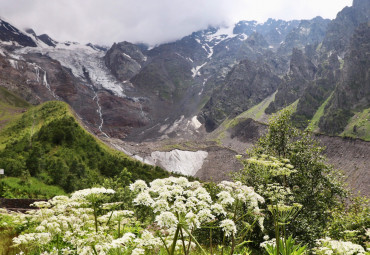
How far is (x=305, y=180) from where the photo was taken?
19359mm

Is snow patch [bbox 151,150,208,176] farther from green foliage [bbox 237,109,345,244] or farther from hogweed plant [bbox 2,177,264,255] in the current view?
hogweed plant [bbox 2,177,264,255]

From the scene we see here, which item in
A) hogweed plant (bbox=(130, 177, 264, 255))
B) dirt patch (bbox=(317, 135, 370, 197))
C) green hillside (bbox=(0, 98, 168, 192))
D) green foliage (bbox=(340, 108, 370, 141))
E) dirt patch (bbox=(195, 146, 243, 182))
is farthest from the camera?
green foliage (bbox=(340, 108, 370, 141))

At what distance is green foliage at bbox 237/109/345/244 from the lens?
1750 cm

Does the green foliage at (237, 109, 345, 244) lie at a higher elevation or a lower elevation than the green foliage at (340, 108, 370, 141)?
lower

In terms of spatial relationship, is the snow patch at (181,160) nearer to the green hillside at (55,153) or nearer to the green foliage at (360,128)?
the green hillside at (55,153)

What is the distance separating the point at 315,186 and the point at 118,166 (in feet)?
165

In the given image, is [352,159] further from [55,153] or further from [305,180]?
[55,153]

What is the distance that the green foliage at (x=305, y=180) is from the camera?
57.4 feet

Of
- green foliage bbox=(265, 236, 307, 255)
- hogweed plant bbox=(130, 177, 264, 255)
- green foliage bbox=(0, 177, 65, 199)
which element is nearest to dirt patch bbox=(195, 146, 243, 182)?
green foliage bbox=(0, 177, 65, 199)

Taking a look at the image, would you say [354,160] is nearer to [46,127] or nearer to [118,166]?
[118,166]

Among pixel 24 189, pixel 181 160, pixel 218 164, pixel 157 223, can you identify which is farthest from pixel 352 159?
pixel 157 223

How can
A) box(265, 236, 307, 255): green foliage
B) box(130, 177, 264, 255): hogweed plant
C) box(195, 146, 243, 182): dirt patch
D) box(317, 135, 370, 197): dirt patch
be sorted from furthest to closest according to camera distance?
1. box(195, 146, 243, 182): dirt patch
2. box(317, 135, 370, 197): dirt patch
3. box(265, 236, 307, 255): green foliage
4. box(130, 177, 264, 255): hogweed plant

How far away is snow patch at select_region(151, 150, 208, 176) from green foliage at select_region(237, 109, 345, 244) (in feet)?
379

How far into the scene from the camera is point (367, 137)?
17088 centimetres
